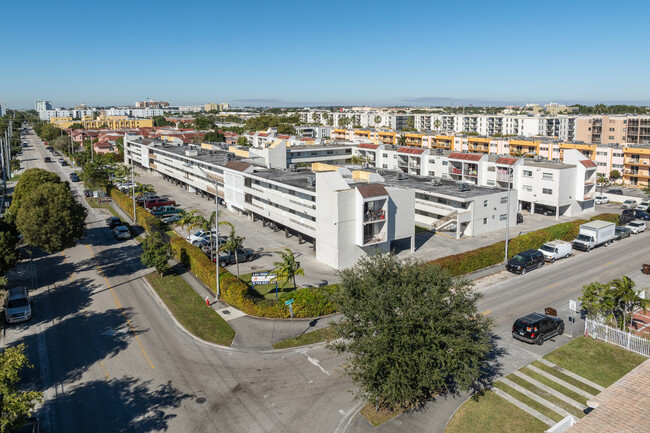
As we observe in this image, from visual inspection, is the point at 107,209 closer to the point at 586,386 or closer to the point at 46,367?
the point at 46,367

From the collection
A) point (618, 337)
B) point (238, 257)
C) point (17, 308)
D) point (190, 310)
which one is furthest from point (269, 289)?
point (618, 337)

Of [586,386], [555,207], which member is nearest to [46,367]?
[586,386]

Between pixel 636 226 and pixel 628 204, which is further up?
pixel 628 204

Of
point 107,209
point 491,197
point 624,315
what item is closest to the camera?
point 624,315

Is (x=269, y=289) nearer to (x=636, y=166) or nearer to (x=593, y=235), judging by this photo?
(x=593, y=235)

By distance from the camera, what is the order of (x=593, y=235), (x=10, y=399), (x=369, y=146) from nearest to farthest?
(x=10, y=399) → (x=593, y=235) → (x=369, y=146)

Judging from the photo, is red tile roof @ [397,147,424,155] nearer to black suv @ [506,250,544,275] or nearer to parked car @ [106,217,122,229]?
black suv @ [506,250,544,275]

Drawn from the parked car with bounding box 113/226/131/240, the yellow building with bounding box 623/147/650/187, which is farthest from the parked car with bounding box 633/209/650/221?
the parked car with bounding box 113/226/131/240
